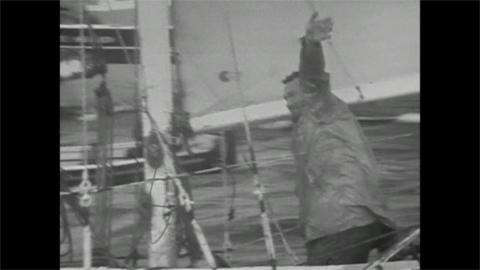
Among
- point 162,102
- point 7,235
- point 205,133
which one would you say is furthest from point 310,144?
point 7,235

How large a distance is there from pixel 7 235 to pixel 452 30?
2385 millimetres

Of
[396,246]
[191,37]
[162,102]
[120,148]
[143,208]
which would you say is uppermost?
[191,37]

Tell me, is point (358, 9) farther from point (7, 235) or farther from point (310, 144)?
point (7, 235)

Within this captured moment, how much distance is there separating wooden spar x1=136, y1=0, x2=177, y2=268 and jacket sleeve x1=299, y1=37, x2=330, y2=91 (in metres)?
0.67

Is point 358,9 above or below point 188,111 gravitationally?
above

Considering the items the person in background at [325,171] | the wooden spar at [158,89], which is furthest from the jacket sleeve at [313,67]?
the wooden spar at [158,89]

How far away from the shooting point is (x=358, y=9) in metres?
3.36

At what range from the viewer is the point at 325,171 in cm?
335

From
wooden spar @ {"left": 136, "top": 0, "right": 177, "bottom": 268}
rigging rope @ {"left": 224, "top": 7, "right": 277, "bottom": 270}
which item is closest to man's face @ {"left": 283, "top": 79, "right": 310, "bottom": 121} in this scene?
rigging rope @ {"left": 224, "top": 7, "right": 277, "bottom": 270}

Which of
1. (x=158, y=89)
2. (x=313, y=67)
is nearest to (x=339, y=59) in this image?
(x=313, y=67)

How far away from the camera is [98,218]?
3.30 meters

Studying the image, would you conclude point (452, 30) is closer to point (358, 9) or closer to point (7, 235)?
point (358, 9)

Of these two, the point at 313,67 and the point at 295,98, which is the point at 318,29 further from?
the point at 295,98

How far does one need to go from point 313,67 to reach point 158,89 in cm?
78
